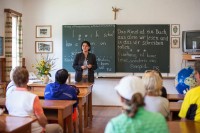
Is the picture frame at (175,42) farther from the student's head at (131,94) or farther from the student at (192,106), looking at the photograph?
the student's head at (131,94)

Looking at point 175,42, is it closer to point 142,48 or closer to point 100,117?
point 142,48

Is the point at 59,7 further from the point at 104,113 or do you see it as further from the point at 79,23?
the point at 104,113

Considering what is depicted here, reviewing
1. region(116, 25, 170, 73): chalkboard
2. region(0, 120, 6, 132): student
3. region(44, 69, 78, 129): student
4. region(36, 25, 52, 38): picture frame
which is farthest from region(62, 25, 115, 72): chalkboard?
region(0, 120, 6, 132): student

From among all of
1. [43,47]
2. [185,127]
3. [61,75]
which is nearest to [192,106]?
[185,127]

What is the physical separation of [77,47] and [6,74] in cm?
203

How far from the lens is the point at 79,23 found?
7.84 metres

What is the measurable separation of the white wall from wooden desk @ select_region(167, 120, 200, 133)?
4.91 metres

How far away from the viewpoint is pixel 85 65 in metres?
6.24

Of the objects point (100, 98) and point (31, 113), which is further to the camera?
point (100, 98)

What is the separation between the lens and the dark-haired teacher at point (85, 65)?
6.21m

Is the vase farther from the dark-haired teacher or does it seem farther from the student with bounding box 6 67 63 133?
the student with bounding box 6 67 63 133

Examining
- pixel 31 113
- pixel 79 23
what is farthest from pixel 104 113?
pixel 31 113

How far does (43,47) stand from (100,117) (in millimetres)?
2767

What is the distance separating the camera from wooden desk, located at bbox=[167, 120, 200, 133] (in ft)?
8.12
